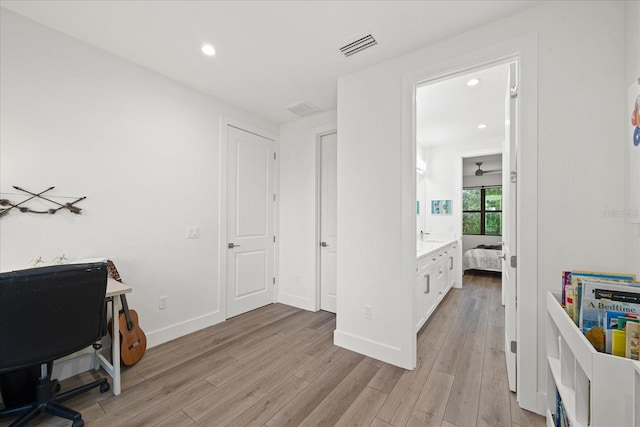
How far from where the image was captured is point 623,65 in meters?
1.46

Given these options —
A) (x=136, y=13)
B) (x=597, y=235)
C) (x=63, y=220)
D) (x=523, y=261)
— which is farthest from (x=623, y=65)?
(x=63, y=220)

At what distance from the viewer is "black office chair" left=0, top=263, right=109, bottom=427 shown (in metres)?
1.26

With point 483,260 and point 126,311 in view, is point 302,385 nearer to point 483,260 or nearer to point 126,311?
point 126,311

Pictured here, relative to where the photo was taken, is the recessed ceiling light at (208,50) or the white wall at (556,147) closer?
the white wall at (556,147)

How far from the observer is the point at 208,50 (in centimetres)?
218

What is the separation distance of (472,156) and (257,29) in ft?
14.5

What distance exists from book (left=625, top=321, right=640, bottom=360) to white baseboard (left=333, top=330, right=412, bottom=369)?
1540 millimetres

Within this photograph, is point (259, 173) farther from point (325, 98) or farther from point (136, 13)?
point (136, 13)

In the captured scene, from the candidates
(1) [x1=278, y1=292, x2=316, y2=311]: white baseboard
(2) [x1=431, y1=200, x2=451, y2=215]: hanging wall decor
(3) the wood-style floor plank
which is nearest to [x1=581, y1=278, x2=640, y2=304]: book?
(3) the wood-style floor plank

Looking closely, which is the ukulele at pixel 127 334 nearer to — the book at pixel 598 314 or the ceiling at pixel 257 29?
the ceiling at pixel 257 29

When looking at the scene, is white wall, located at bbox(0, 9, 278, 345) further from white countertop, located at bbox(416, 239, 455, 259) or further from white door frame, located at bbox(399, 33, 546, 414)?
white door frame, located at bbox(399, 33, 546, 414)

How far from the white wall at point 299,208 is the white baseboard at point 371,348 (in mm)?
972

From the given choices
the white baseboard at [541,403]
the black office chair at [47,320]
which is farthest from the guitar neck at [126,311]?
the white baseboard at [541,403]

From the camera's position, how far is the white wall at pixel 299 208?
3475 mm
